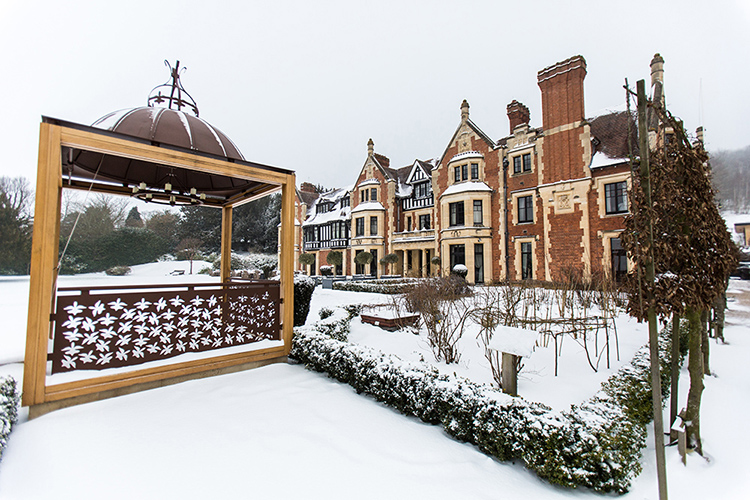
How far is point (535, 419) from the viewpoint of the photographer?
285 centimetres

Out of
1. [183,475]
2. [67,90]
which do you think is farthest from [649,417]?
[67,90]

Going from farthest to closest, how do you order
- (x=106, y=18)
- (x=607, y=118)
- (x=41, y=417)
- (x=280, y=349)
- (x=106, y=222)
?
(x=106, y=222) → (x=607, y=118) → (x=106, y=18) → (x=280, y=349) → (x=41, y=417)

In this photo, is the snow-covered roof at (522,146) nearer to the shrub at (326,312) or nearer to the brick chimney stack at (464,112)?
the brick chimney stack at (464,112)

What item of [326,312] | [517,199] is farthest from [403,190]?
[326,312]

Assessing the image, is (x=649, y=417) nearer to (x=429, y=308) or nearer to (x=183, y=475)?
(x=429, y=308)

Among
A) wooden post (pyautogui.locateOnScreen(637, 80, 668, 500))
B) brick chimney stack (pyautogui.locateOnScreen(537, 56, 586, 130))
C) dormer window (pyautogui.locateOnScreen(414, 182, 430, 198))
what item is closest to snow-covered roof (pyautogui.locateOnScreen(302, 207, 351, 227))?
dormer window (pyautogui.locateOnScreen(414, 182, 430, 198))

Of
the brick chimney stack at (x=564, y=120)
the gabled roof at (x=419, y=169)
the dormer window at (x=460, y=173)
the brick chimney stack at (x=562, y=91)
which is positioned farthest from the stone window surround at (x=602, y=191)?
the gabled roof at (x=419, y=169)

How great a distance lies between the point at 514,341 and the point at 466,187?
19247 mm

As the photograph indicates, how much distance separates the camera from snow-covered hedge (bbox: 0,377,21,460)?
2.83m

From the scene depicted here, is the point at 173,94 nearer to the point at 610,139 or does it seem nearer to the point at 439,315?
the point at 439,315

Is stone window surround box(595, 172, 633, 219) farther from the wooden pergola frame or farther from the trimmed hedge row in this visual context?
the wooden pergola frame

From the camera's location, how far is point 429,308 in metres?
7.00

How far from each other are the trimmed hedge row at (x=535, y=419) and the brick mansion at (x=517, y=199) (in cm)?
922

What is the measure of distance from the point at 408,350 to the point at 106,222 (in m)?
35.8
